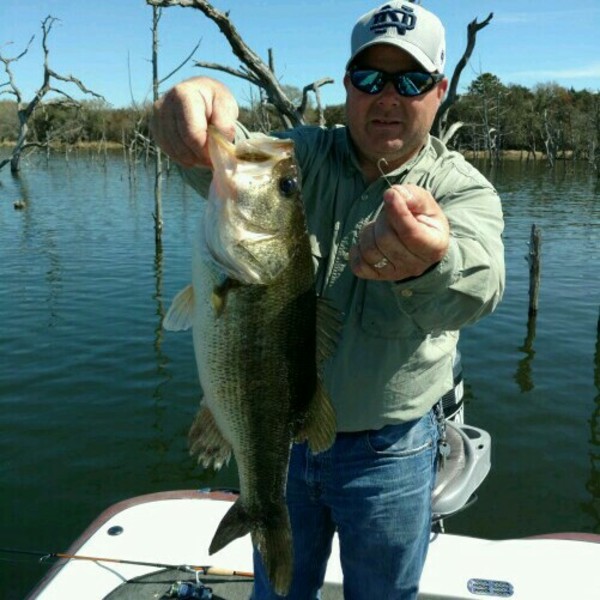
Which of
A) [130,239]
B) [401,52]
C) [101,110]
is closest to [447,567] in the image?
[401,52]

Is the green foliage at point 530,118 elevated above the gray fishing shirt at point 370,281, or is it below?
above

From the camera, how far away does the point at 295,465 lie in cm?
285

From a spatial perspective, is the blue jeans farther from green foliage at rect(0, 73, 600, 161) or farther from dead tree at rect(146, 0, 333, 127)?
green foliage at rect(0, 73, 600, 161)

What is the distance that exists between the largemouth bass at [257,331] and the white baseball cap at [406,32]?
2.26ft

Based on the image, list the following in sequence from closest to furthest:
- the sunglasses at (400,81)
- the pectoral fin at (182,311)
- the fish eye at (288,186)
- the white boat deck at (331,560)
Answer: the fish eye at (288,186)
the pectoral fin at (182,311)
the sunglasses at (400,81)
the white boat deck at (331,560)

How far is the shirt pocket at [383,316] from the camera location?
2535 millimetres

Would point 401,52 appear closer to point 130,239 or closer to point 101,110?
point 130,239

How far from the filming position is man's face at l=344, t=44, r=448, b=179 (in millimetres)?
2541

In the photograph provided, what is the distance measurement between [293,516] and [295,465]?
0.26 meters

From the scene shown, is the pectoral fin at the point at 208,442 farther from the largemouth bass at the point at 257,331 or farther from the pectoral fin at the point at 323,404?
the pectoral fin at the point at 323,404

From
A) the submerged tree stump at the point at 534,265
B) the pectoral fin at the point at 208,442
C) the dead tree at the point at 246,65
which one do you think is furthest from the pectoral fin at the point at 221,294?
the submerged tree stump at the point at 534,265

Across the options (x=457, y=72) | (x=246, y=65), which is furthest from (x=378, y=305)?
(x=457, y=72)

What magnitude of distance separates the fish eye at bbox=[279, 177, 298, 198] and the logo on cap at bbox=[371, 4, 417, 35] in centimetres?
80

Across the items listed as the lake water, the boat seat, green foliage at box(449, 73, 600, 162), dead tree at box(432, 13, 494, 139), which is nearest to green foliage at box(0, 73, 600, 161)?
green foliage at box(449, 73, 600, 162)
